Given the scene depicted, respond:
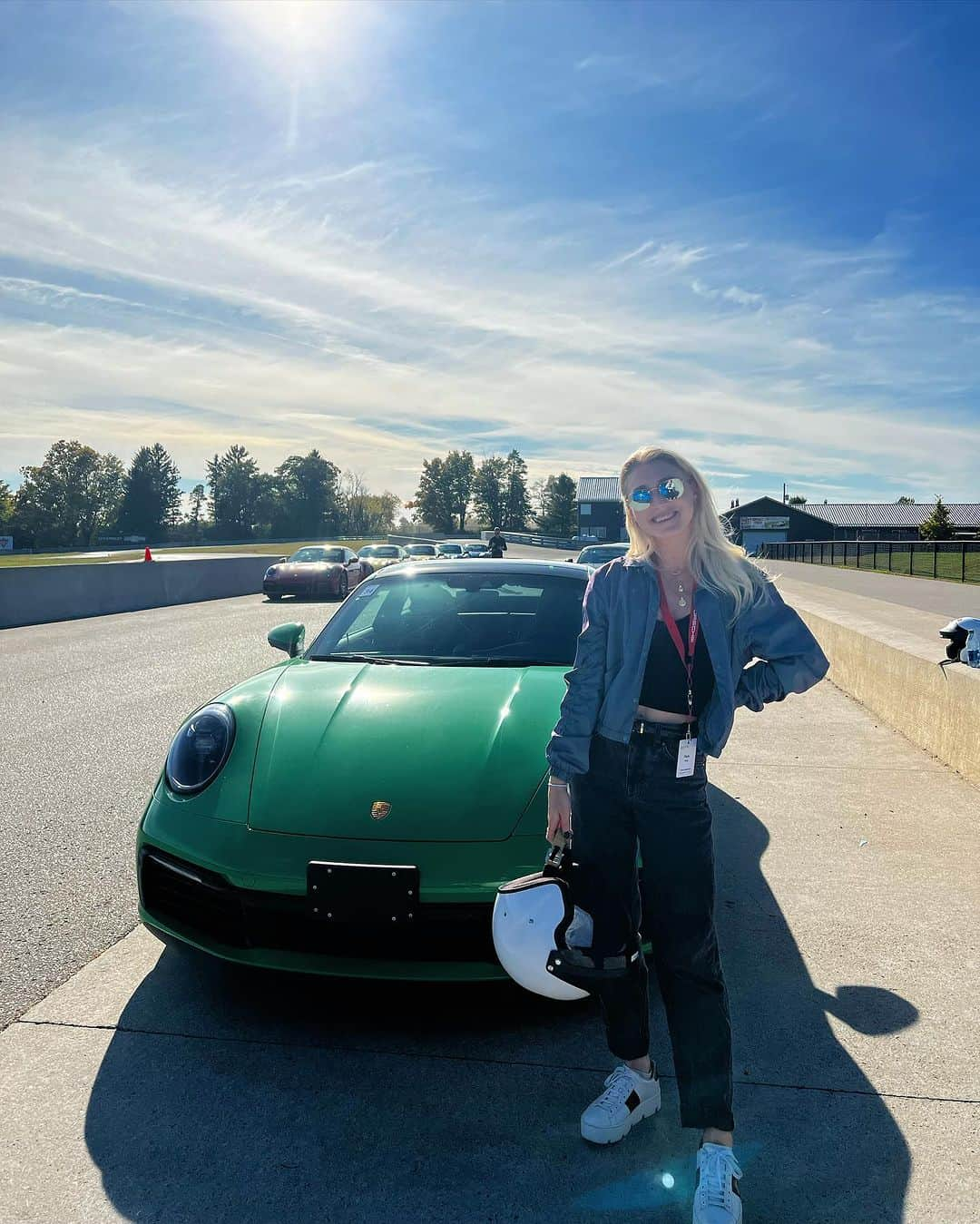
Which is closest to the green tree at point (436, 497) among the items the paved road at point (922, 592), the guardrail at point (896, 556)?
the guardrail at point (896, 556)

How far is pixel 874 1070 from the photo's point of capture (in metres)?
2.81

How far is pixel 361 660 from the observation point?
4371 mm

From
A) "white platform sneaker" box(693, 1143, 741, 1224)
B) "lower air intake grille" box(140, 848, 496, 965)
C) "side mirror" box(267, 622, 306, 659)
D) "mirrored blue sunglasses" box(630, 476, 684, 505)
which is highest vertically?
"mirrored blue sunglasses" box(630, 476, 684, 505)

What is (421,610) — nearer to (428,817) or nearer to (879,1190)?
(428,817)

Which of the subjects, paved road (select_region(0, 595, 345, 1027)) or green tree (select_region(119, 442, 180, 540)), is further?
green tree (select_region(119, 442, 180, 540))

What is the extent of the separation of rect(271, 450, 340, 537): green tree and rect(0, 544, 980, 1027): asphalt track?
10988 cm

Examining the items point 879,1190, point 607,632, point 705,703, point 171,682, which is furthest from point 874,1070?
point 171,682

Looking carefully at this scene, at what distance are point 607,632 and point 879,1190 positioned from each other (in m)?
1.46

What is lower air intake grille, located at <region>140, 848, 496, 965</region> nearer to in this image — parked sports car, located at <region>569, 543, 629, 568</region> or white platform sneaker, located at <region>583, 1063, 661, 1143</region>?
white platform sneaker, located at <region>583, 1063, 661, 1143</region>

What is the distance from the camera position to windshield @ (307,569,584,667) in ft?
14.5

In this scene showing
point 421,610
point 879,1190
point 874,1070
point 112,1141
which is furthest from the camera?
point 421,610

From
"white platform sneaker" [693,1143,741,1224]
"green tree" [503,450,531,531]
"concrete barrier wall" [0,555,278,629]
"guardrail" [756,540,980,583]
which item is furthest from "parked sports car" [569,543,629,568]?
"green tree" [503,450,531,531]

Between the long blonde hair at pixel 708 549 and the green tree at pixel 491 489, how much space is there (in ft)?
454

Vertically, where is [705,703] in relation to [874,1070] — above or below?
above
